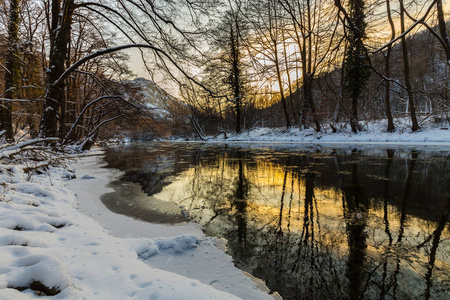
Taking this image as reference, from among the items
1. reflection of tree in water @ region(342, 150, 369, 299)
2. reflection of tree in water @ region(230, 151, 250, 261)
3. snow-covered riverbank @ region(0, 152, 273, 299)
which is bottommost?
reflection of tree in water @ region(342, 150, 369, 299)

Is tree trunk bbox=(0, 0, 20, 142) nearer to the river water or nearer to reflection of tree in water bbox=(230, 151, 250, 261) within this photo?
the river water

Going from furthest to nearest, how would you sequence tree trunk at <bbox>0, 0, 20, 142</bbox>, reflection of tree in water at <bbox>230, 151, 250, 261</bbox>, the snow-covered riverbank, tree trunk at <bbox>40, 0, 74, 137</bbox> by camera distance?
tree trunk at <bbox>0, 0, 20, 142</bbox> → tree trunk at <bbox>40, 0, 74, 137</bbox> → reflection of tree in water at <bbox>230, 151, 250, 261</bbox> → the snow-covered riverbank

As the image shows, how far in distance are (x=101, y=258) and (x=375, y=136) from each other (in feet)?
62.6

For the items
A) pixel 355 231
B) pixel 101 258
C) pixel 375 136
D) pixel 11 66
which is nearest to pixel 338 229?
pixel 355 231

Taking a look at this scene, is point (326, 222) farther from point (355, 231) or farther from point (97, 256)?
point (97, 256)

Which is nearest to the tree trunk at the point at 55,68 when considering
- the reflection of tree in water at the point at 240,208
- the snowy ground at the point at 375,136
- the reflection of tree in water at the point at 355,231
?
the reflection of tree in water at the point at 240,208

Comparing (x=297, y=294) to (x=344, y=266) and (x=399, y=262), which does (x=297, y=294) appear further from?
(x=399, y=262)

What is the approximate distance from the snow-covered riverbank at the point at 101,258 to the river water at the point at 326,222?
30 cm

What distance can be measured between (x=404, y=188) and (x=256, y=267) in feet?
14.9

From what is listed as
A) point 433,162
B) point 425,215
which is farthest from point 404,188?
point 433,162

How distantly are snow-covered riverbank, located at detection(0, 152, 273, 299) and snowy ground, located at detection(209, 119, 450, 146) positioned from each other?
16.7 meters

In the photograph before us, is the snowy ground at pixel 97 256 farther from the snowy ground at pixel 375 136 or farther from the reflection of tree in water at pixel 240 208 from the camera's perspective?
the snowy ground at pixel 375 136

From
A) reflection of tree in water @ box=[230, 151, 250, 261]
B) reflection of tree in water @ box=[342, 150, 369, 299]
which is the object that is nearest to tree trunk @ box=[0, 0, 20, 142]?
reflection of tree in water @ box=[230, 151, 250, 261]

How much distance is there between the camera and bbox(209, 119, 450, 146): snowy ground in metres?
13.6
